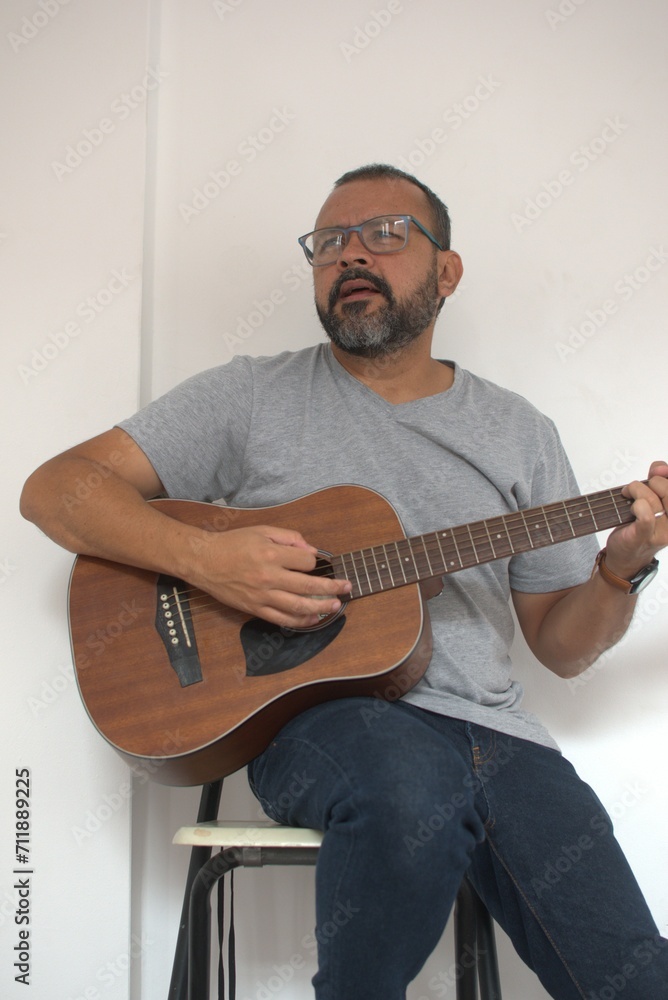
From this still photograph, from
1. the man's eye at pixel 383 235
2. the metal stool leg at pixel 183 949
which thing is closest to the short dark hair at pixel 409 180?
the man's eye at pixel 383 235

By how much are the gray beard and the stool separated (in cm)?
86

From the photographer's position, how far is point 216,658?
1181 mm

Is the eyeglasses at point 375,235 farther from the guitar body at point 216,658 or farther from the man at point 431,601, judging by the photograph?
the guitar body at point 216,658

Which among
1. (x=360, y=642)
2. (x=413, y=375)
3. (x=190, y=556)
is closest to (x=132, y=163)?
(x=413, y=375)

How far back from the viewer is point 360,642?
1150 millimetres

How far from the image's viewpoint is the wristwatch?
132 centimetres

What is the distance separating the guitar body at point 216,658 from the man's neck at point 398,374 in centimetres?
38

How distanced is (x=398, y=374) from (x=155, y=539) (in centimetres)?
63

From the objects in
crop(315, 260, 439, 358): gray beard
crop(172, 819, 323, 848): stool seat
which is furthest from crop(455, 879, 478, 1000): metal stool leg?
crop(315, 260, 439, 358): gray beard

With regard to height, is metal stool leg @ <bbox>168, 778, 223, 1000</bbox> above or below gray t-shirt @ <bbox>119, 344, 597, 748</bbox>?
below

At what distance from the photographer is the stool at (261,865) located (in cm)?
108

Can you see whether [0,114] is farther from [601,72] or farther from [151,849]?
[151,849]

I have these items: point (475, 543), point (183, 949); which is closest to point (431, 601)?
point (475, 543)

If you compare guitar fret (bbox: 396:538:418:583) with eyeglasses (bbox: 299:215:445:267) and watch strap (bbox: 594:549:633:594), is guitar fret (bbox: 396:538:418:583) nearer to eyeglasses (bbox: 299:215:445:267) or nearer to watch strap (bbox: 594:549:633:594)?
watch strap (bbox: 594:549:633:594)
